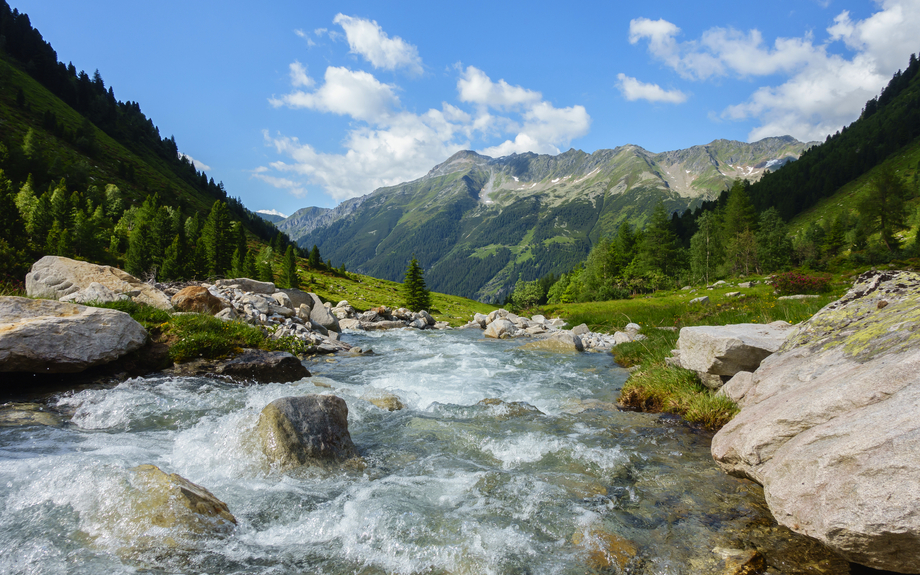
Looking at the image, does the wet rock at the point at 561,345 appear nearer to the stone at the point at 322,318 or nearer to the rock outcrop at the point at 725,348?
the rock outcrop at the point at 725,348

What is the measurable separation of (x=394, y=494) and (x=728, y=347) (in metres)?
7.44

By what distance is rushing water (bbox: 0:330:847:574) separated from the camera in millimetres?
4004

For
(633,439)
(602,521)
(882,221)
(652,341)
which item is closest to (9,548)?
(602,521)

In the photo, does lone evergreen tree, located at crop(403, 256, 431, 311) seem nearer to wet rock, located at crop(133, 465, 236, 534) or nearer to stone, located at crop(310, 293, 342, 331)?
stone, located at crop(310, 293, 342, 331)

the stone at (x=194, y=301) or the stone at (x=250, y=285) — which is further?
the stone at (x=250, y=285)

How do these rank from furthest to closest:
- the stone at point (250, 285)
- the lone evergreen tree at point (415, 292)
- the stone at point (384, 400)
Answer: the lone evergreen tree at point (415, 292) < the stone at point (250, 285) < the stone at point (384, 400)

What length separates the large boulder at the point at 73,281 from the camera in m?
14.6

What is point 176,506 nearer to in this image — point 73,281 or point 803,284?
point 73,281

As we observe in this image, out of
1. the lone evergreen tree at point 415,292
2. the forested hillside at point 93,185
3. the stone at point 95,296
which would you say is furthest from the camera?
the lone evergreen tree at point 415,292

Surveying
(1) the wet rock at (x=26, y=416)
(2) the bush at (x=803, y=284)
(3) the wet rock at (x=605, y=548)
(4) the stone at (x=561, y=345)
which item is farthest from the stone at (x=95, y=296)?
(2) the bush at (x=803, y=284)

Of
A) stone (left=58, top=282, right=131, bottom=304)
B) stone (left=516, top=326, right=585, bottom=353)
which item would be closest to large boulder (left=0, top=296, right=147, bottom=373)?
stone (left=58, top=282, right=131, bottom=304)

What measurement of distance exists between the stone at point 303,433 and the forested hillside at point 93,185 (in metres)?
31.5

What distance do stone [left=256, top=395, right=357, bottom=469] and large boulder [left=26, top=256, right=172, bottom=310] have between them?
38.9 feet

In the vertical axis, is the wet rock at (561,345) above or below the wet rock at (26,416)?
below
